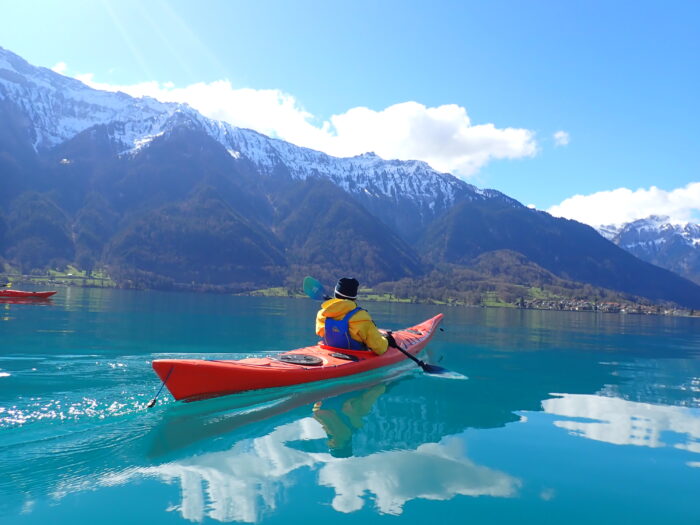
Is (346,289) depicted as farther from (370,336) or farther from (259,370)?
(259,370)

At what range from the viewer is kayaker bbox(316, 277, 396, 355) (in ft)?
51.0

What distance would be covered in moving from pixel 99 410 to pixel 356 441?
615cm

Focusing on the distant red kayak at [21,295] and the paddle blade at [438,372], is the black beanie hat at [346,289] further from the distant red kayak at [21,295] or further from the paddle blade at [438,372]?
the distant red kayak at [21,295]

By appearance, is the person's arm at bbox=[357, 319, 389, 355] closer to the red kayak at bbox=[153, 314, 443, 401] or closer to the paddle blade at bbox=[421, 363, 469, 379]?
the red kayak at bbox=[153, 314, 443, 401]

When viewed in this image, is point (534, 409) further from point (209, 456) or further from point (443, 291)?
point (443, 291)

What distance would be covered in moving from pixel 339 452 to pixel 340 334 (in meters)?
6.48

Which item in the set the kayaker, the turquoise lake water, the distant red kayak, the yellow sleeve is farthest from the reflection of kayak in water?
the distant red kayak

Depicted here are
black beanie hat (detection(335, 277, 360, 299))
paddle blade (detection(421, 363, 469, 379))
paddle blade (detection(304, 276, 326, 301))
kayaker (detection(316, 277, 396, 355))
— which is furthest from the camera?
paddle blade (detection(304, 276, 326, 301))

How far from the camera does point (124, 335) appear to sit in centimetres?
2842

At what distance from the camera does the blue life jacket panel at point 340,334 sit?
15805 millimetres

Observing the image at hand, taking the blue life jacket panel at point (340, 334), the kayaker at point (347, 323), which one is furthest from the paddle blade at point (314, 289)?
the blue life jacket panel at point (340, 334)

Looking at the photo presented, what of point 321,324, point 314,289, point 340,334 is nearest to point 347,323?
point 340,334

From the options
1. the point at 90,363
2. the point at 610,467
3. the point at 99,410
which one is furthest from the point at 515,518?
the point at 90,363

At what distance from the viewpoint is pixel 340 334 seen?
16.0 m
